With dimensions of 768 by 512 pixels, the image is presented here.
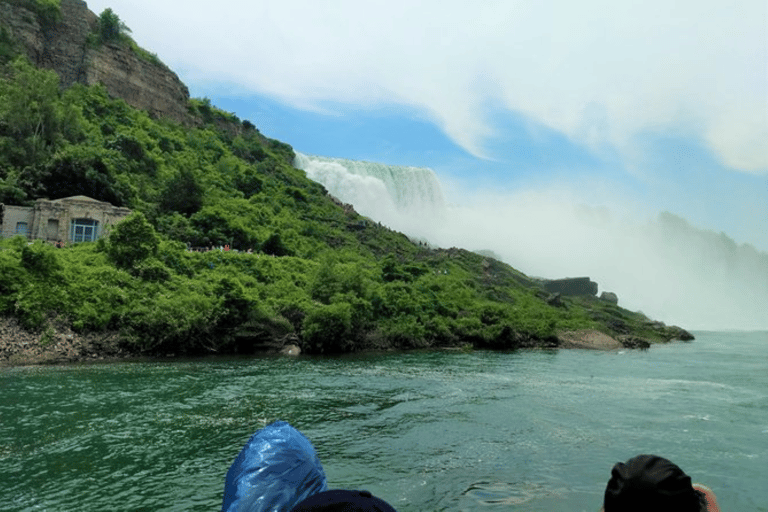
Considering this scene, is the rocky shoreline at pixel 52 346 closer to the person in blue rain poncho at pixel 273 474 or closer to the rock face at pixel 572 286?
the person in blue rain poncho at pixel 273 474

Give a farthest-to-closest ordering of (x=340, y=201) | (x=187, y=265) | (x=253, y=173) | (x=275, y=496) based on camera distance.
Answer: (x=340, y=201) → (x=253, y=173) → (x=187, y=265) → (x=275, y=496)

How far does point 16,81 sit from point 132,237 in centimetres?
3527

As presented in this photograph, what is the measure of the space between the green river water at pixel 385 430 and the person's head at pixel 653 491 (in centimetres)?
899

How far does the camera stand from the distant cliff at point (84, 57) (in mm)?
68062

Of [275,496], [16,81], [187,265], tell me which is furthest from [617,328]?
[16,81]

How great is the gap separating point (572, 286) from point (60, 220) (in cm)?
6400

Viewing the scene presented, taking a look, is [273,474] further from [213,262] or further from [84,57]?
[84,57]

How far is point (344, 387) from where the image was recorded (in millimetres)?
23203

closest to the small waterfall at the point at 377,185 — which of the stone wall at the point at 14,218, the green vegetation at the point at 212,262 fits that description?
the green vegetation at the point at 212,262

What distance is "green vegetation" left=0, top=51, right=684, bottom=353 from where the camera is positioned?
32.5m

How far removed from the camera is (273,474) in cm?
429

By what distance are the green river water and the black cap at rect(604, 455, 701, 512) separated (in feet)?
29.5

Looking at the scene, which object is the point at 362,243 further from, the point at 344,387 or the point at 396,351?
the point at 344,387

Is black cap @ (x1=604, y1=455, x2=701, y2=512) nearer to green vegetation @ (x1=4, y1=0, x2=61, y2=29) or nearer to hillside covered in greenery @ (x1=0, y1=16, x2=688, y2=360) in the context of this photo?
hillside covered in greenery @ (x1=0, y1=16, x2=688, y2=360)
